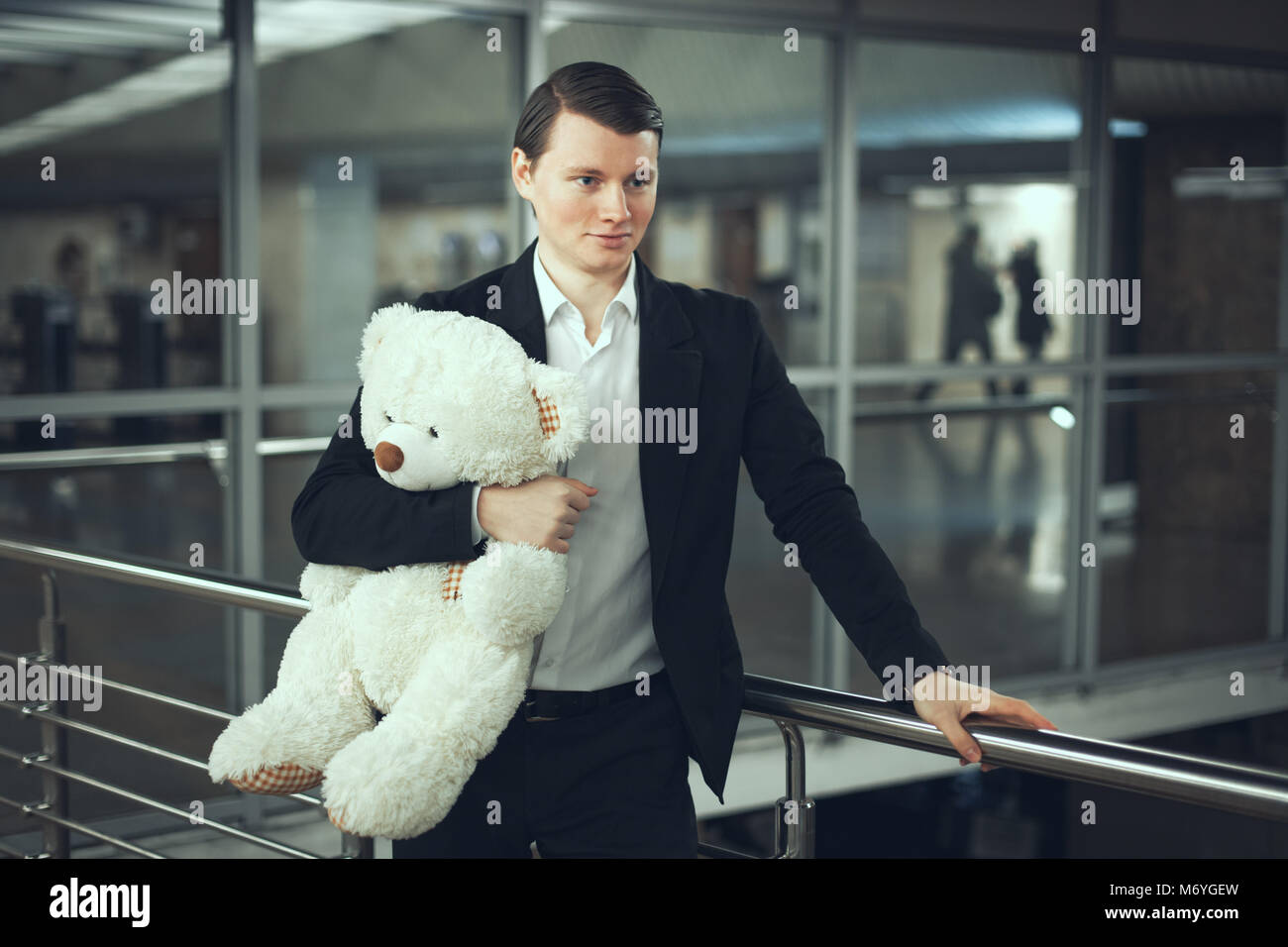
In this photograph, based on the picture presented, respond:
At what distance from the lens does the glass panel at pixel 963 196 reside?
5676mm

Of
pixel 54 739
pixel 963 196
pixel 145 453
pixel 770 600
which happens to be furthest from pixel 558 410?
pixel 963 196

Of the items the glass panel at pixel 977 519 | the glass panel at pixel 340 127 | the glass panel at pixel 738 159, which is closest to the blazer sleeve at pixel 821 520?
the glass panel at pixel 738 159

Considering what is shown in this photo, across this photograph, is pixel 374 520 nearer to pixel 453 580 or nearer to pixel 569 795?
pixel 453 580

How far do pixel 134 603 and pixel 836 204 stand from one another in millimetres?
3453

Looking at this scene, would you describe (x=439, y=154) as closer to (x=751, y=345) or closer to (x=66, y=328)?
(x=66, y=328)

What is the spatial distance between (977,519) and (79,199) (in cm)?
561

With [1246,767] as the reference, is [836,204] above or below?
above

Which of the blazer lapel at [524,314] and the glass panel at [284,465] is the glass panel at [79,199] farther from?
the blazer lapel at [524,314]

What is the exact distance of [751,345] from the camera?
161 cm

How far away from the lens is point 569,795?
4.88 ft

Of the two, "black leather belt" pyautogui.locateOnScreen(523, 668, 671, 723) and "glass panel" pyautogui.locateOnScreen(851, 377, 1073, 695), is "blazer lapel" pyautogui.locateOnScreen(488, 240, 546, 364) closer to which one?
"black leather belt" pyautogui.locateOnScreen(523, 668, 671, 723)

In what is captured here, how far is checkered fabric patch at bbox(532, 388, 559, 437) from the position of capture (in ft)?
4.70

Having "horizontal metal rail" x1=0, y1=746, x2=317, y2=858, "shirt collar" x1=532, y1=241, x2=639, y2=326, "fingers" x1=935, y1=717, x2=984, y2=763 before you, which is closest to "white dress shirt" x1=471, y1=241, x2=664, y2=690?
"shirt collar" x1=532, y1=241, x2=639, y2=326
